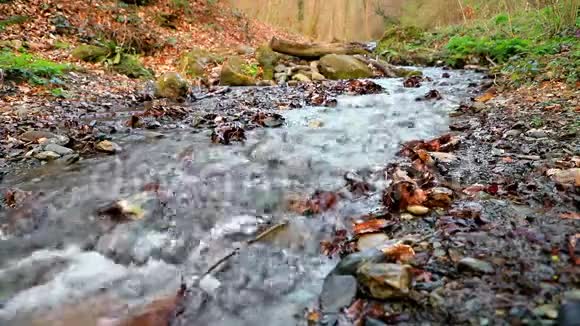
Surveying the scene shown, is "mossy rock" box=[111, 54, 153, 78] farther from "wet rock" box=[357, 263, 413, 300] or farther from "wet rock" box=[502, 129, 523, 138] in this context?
"wet rock" box=[357, 263, 413, 300]

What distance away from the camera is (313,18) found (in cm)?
3750

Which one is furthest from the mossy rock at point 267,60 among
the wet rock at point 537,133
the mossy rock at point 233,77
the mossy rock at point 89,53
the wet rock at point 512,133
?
the wet rock at point 537,133

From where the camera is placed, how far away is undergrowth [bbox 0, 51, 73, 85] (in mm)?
6066

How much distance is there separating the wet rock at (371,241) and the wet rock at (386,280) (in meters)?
0.38

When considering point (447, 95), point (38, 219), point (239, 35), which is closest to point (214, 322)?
point (38, 219)

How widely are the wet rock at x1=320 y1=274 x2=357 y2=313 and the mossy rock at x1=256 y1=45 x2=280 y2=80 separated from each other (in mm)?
8530

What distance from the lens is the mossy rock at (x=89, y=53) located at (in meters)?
8.16

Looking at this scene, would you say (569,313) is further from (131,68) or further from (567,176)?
(131,68)

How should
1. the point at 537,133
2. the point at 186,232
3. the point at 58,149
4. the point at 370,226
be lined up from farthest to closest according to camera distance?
the point at 58,149
the point at 537,133
the point at 186,232
the point at 370,226

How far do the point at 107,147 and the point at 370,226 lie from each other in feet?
9.92

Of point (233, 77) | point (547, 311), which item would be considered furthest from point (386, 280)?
point (233, 77)

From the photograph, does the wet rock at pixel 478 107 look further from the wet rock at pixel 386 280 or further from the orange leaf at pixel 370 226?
the wet rock at pixel 386 280

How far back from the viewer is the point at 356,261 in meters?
1.89

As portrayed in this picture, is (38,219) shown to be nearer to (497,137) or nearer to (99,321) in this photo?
(99,321)
